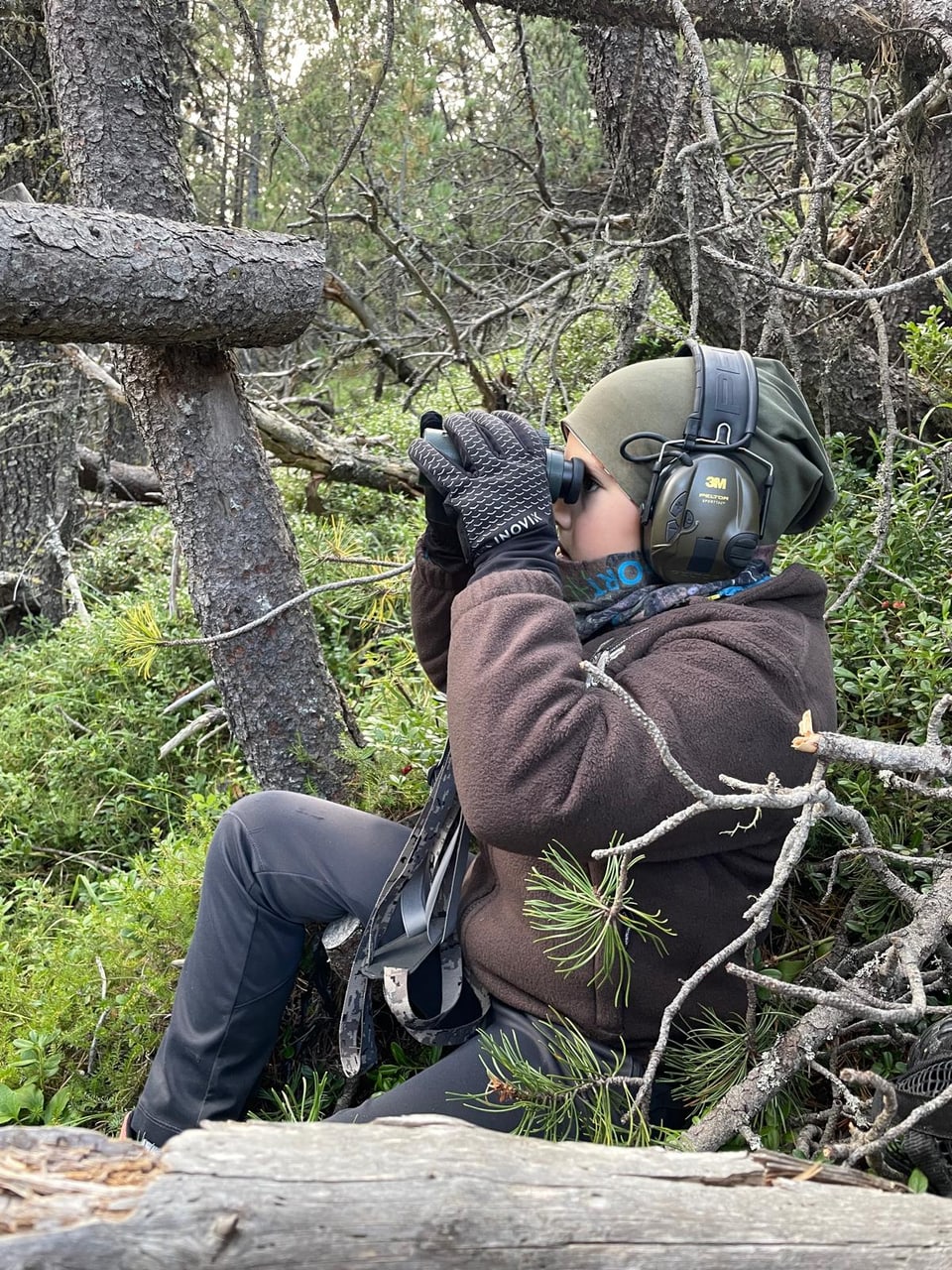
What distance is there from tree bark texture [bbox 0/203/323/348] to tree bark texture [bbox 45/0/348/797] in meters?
0.21

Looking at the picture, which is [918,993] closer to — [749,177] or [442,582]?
[442,582]

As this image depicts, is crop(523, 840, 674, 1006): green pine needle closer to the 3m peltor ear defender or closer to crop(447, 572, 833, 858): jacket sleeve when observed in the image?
crop(447, 572, 833, 858): jacket sleeve

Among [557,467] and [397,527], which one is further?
[397,527]

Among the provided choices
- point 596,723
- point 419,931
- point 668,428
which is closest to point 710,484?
point 668,428

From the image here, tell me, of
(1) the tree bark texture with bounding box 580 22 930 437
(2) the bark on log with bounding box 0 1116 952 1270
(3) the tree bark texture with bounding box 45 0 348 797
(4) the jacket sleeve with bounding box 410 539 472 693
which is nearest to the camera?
(2) the bark on log with bounding box 0 1116 952 1270

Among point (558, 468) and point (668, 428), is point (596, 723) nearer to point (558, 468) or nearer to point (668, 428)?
point (558, 468)

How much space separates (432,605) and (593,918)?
905 mm

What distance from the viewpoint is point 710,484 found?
5.88ft

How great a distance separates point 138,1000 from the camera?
2.42m

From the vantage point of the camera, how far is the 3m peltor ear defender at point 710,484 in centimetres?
179

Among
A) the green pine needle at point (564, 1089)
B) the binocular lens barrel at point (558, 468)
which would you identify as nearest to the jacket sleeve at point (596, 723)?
the binocular lens barrel at point (558, 468)

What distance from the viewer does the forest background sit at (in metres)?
2.02

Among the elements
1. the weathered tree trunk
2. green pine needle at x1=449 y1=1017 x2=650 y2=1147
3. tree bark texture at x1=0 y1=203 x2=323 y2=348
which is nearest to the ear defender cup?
green pine needle at x1=449 y1=1017 x2=650 y2=1147

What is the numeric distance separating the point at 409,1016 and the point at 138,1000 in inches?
32.1
